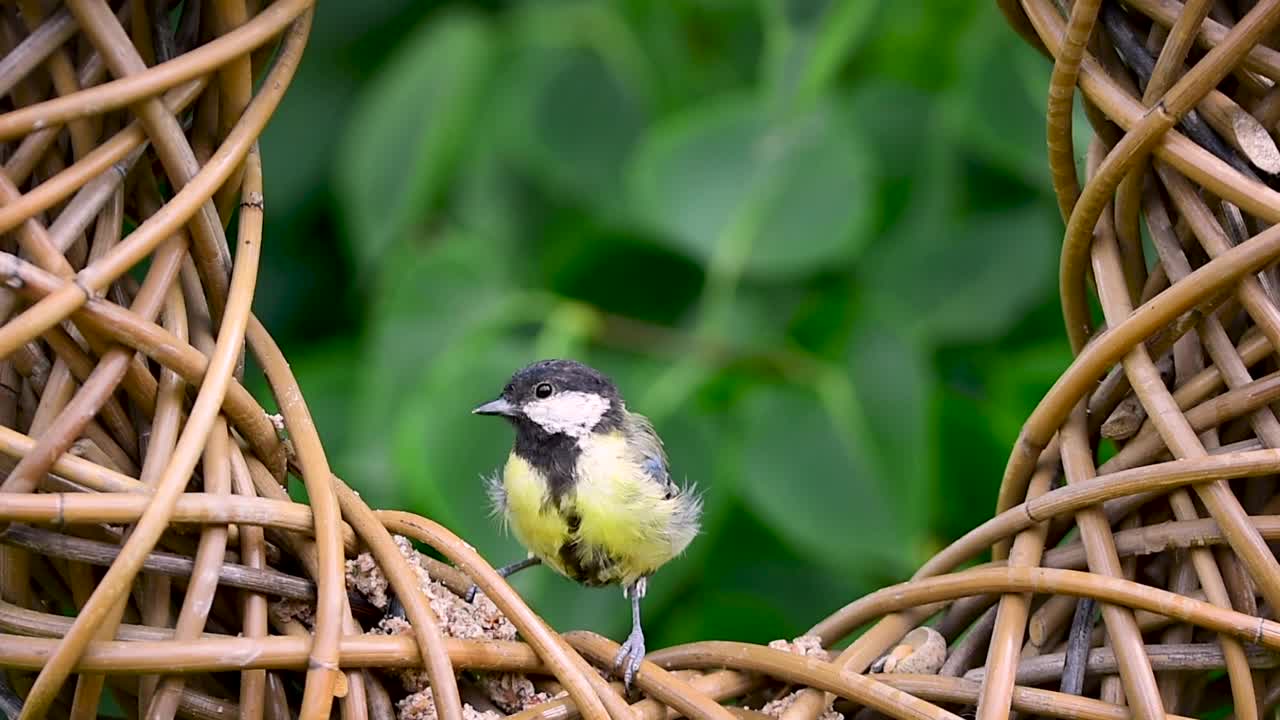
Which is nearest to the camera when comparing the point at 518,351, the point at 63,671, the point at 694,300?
the point at 63,671

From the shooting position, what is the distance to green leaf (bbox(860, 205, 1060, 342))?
5.77ft

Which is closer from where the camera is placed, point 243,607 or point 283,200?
point 243,607

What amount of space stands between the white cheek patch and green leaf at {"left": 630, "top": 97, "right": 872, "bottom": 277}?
0.29 meters

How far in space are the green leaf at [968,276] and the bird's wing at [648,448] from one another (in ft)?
1.36

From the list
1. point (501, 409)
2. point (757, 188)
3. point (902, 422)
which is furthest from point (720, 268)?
point (501, 409)

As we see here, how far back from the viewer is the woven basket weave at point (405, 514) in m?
0.72

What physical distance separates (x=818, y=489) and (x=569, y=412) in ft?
1.17

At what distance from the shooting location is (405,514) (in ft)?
2.75

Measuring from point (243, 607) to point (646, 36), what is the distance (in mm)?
1349

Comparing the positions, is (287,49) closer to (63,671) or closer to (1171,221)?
(63,671)

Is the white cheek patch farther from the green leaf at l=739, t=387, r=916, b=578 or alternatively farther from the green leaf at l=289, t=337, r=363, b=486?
the green leaf at l=289, t=337, r=363, b=486

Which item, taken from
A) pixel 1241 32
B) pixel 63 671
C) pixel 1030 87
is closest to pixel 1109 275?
pixel 1241 32

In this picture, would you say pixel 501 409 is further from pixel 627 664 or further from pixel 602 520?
pixel 627 664

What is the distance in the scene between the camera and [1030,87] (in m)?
1.63
